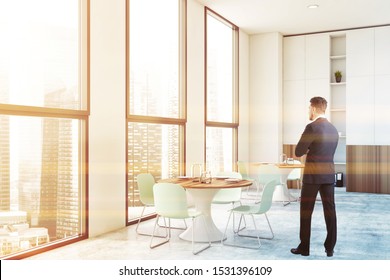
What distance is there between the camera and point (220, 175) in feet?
19.9

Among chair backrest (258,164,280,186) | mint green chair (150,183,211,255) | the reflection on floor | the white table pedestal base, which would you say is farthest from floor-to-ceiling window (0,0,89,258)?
chair backrest (258,164,280,186)

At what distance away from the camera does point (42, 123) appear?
15.6 ft

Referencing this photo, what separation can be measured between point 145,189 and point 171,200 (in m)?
1.09

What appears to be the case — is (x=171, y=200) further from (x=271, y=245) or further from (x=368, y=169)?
(x=368, y=169)

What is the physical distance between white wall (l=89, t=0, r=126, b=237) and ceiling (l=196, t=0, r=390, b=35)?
110 inches

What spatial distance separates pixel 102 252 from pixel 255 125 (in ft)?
21.4

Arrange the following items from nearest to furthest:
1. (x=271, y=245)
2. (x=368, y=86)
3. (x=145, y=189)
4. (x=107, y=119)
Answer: (x=271, y=245), (x=145, y=189), (x=107, y=119), (x=368, y=86)

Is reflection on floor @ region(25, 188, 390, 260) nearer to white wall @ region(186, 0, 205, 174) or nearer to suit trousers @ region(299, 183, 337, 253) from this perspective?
suit trousers @ region(299, 183, 337, 253)

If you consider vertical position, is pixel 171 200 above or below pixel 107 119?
below

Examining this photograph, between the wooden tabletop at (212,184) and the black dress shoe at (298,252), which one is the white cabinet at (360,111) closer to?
the wooden tabletop at (212,184)

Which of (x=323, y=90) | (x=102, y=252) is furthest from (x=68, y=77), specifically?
(x=323, y=90)

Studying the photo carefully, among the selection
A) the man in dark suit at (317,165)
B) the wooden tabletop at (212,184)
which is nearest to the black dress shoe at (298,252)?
the man in dark suit at (317,165)

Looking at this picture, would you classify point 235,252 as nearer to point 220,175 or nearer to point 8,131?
point 220,175

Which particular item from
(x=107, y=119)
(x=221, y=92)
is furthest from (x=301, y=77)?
(x=107, y=119)
